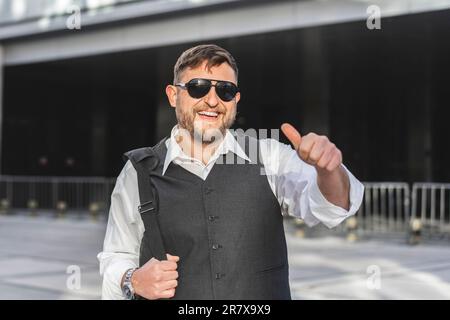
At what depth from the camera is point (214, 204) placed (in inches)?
87.6

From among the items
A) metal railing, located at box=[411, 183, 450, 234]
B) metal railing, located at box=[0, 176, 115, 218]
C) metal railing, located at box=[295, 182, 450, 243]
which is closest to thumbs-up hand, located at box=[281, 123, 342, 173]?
metal railing, located at box=[295, 182, 450, 243]

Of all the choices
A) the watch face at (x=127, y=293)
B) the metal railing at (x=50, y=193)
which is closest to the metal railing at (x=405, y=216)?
the metal railing at (x=50, y=193)

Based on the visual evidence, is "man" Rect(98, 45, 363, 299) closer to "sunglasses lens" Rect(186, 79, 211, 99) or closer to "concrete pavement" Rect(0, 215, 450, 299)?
"sunglasses lens" Rect(186, 79, 211, 99)

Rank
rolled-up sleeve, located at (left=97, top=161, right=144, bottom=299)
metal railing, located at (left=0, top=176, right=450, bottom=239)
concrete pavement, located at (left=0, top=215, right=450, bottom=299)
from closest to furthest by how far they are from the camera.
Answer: rolled-up sleeve, located at (left=97, top=161, right=144, bottom=299), concrete pavement, located at (left=0, top=215, right=450, bottom=299), metal railing, located at (left=0, top=176, right=450, bottom=239)

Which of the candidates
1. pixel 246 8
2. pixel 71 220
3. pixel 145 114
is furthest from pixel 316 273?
pixel 145 114

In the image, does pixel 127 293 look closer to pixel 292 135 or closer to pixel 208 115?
pixel 208 115

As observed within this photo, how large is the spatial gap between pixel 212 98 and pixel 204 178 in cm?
24

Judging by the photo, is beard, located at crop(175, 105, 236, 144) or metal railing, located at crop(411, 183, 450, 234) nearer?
beard, located at crop(175, 105, 236, 144)

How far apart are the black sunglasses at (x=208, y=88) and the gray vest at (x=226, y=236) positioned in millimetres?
233

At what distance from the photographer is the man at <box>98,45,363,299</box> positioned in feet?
7.18

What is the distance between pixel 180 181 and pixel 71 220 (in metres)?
17.1

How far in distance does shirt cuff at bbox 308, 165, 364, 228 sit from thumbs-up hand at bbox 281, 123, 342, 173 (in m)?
0.17

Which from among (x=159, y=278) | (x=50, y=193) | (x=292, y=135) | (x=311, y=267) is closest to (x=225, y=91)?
(x=292, y=135)

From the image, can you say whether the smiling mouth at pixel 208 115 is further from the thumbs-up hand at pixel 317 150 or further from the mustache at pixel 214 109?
the thumbs-up hand at pixel 317 150
